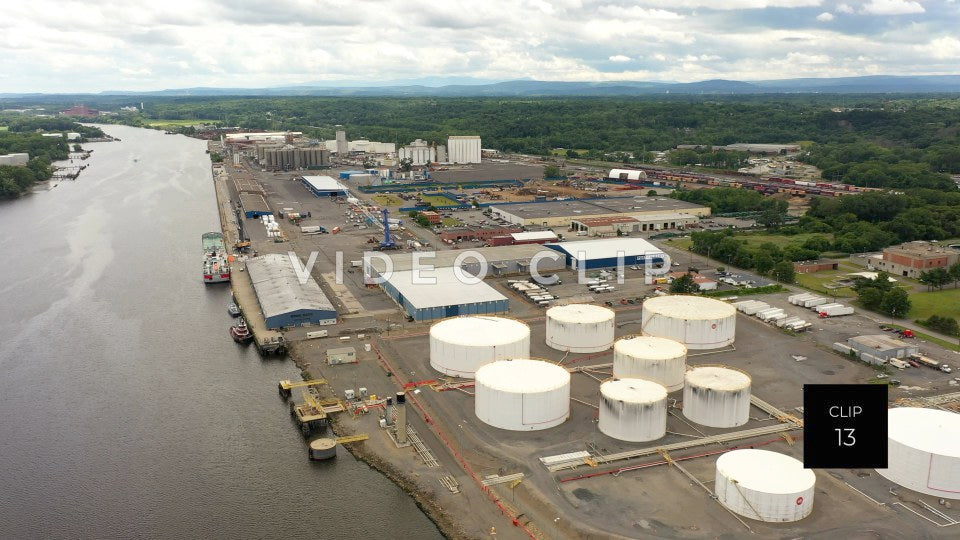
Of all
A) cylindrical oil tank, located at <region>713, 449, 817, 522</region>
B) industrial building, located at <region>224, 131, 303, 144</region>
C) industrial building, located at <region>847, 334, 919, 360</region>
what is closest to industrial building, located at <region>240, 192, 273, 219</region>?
industrial building, located at <region>847, 334, 919, 360</region>

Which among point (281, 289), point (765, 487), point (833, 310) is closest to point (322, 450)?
point (765, 487)

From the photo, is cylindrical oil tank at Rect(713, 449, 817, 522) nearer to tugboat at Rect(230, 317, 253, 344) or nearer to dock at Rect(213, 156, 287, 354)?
dock at Rect(213, 156, 287, 354)

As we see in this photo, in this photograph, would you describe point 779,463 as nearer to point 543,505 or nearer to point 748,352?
point 543,505

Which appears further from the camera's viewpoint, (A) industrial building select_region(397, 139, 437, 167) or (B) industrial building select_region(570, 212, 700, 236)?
(A) industrial building select_region(397, 139, 437, 167)

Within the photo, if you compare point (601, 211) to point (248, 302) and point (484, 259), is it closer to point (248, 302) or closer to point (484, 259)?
point (484, 259)

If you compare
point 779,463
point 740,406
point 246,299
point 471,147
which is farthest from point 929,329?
point 471,147

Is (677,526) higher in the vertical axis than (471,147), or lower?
lower
